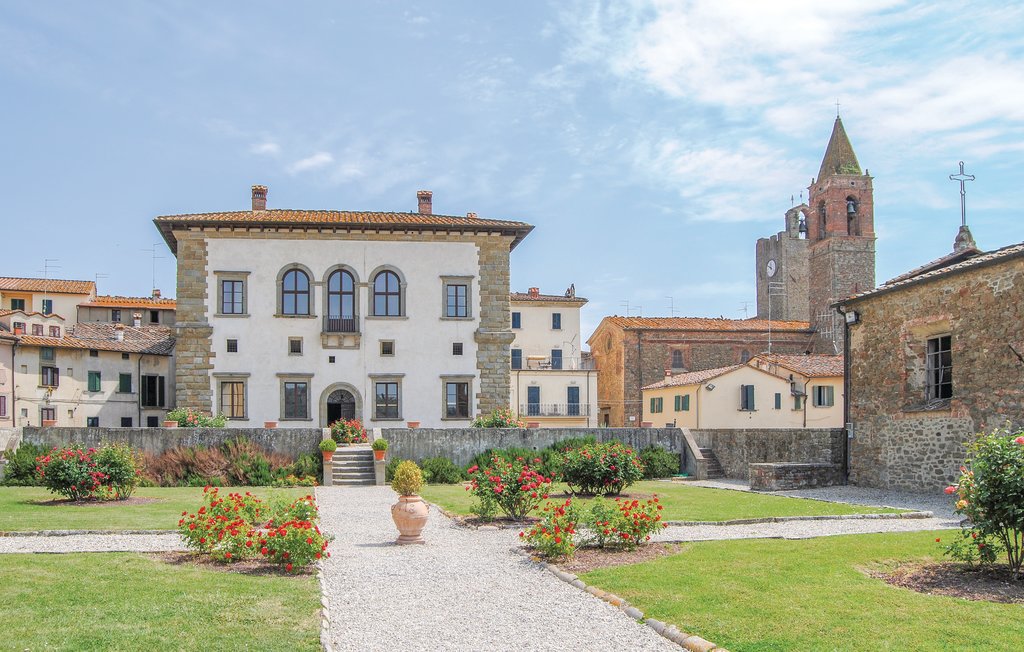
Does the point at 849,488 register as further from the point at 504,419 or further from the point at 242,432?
the point at 242,432

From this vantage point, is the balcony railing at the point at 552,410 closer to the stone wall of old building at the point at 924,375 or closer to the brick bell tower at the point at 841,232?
the brick bell tower at the point at 841,232

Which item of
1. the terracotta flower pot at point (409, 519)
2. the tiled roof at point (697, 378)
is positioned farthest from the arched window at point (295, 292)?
the terracotta flower pot at point (409, 519)

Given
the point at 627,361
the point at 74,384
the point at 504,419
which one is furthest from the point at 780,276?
the point at 74,384

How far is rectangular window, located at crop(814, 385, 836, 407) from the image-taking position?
135ft

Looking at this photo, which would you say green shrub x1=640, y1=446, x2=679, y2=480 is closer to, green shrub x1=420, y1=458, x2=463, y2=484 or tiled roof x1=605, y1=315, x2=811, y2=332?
green shrub x1=420, y1=458, x2=463, y2=484

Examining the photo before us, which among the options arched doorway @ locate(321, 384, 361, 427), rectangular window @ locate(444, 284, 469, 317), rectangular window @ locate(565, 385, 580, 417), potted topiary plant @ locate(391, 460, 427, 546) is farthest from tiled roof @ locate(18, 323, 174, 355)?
potted topiary plant @ locate(391, 460, 427, 546)

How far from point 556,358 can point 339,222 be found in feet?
77.5

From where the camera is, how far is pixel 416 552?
12.9m

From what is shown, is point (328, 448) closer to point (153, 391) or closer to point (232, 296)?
point (232, 296)

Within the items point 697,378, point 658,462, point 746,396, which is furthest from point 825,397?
point 658,462

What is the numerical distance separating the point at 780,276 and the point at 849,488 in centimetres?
5803

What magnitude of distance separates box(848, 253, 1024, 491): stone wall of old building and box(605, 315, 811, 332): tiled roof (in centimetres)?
3245

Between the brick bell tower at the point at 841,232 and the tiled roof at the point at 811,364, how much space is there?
26.1 m

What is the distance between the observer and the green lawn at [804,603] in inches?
291
